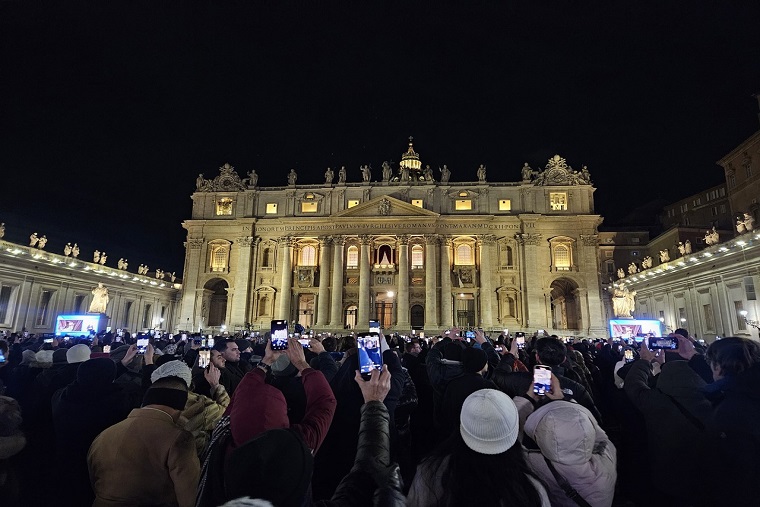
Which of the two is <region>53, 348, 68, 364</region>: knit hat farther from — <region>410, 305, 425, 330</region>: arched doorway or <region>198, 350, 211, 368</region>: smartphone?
<region>410, 305, 425, 330</region>: arched doorway

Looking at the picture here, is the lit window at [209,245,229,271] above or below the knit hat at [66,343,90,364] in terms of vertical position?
above

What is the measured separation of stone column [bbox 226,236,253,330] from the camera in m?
48.1

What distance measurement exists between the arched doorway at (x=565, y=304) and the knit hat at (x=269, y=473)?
5035 cm

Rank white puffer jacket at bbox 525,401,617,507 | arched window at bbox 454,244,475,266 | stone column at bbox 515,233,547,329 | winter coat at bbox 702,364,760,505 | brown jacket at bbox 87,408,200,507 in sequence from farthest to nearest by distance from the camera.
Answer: arched window at bbox 454,244,475,266, stone column at bbox 515,233,547,329, winter coat at bbox 702,364,760,505, brown jacket at bbox 87,408,200,507, white puffer jacket at bbox 525,401,617,507

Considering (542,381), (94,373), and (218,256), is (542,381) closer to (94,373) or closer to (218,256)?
(94,373)

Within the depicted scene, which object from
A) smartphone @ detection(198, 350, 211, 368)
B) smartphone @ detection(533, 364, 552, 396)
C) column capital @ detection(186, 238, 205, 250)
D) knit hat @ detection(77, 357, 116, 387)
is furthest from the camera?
column capital @ detection(186, 238, 205, 250)

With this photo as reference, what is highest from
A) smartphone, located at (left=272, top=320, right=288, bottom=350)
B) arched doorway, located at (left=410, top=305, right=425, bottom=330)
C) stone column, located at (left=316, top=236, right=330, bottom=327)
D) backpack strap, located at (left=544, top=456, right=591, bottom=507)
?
stone column, located at (left=316, top=236, right=330, bottom=327)

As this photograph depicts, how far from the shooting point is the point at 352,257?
5009 cm

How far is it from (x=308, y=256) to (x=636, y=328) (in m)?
37.7

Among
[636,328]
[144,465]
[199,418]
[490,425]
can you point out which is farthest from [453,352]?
[636,328]

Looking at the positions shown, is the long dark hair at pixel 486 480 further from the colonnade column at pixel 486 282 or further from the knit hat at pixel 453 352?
the colonnade column at pixel 486 282

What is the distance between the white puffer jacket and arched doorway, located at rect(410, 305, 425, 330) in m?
44.9

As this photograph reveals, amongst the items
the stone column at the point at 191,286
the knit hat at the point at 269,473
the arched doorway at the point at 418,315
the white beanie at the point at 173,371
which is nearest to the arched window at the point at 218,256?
the stone column at the point at 191,286

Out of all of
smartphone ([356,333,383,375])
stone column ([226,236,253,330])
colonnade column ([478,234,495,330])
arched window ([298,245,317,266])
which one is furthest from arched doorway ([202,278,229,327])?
smartphone ([356,333,383,375])
